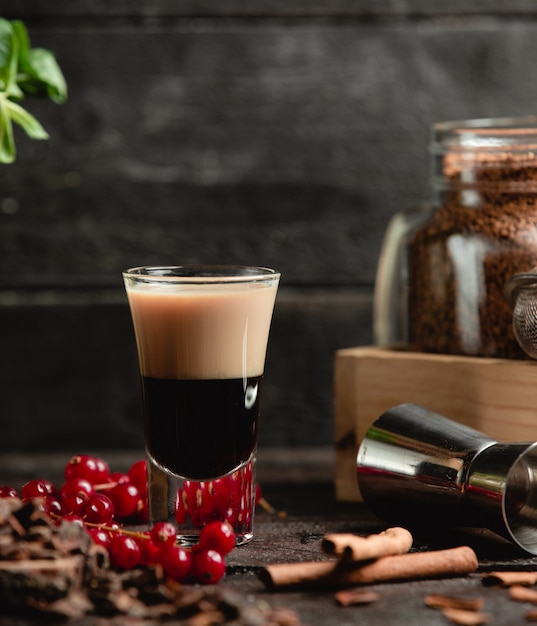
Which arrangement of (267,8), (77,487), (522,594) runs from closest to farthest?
(522,594), (77,487), (267,8)

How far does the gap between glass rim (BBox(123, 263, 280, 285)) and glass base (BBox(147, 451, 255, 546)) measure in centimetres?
19

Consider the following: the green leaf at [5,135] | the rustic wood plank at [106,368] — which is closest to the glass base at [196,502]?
the green leaf at [5,135]

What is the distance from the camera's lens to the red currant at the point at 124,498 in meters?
0.98

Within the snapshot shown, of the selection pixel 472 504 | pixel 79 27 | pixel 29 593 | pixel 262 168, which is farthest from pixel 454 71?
pixel 29 593

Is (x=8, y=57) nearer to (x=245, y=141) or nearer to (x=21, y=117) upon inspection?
(x=21, y=117)

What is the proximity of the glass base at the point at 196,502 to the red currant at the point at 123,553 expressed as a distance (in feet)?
0.36

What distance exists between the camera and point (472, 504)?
0.86 metres

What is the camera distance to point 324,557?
0.84m

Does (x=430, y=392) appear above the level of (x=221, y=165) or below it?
below

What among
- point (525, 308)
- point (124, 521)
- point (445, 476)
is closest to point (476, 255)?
point (525, 308)

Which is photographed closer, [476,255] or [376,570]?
[376,570]

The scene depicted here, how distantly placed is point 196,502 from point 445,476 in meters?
0.25

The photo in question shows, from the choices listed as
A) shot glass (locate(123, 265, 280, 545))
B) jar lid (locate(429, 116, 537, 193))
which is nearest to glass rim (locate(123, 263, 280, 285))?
shot glass (locate(123, 265, 280, 545))

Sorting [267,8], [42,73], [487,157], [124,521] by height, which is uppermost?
[267,8]
